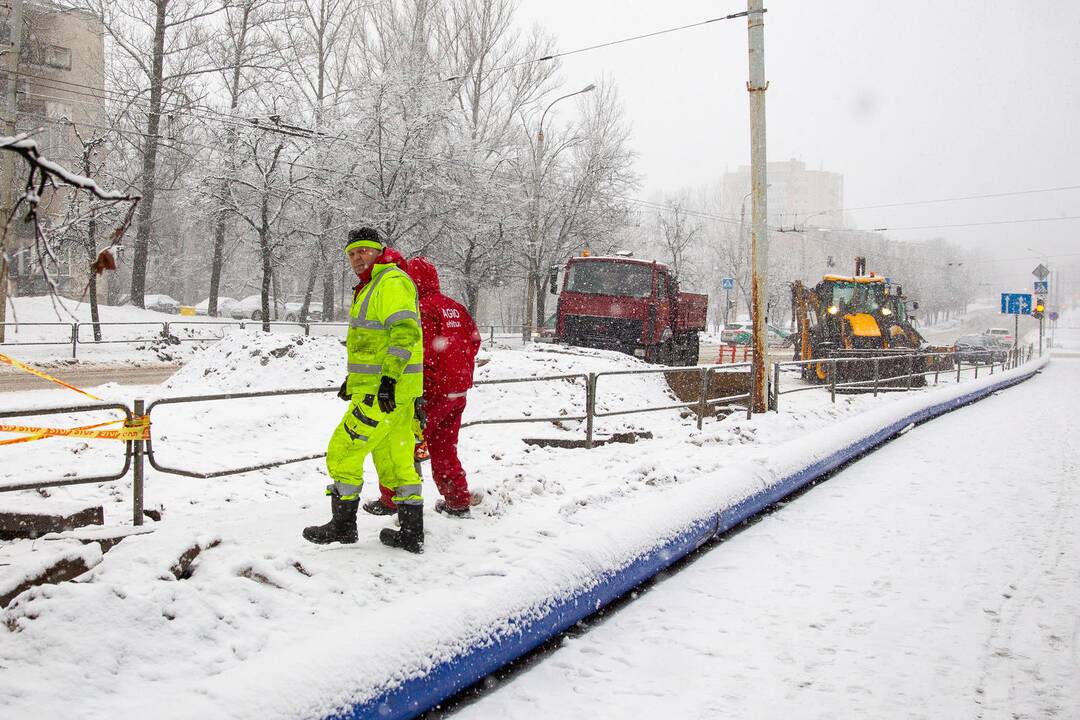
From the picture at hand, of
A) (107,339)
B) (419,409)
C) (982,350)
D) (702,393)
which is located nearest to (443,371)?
(419,409)

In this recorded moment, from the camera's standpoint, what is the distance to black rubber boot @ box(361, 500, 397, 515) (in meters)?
5.64

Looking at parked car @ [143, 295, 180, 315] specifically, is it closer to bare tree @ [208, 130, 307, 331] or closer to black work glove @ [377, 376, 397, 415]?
bare tree @ [208, 130, 307, 331]

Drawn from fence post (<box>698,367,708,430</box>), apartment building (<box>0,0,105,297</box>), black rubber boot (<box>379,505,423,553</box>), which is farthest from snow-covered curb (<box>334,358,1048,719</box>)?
apartment building (<box>0,0,105,297</box>)

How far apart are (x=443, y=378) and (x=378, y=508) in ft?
3.21

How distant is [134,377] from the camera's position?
17.4 m

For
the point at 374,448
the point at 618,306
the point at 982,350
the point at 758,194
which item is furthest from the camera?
the point at 982,350

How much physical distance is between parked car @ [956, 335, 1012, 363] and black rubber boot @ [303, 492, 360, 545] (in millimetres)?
28514

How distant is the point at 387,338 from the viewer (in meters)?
4.86

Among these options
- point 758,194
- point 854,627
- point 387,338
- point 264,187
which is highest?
point 264,187

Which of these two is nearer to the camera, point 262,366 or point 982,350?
point 262,366

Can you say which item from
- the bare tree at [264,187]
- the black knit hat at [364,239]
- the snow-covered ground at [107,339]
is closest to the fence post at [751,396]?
the black knit hat at [364,239]

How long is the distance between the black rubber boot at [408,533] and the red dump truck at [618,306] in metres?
13.8

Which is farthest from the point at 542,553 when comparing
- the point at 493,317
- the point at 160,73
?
the point at 493,317

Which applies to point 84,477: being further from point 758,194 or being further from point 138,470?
point 758,194
